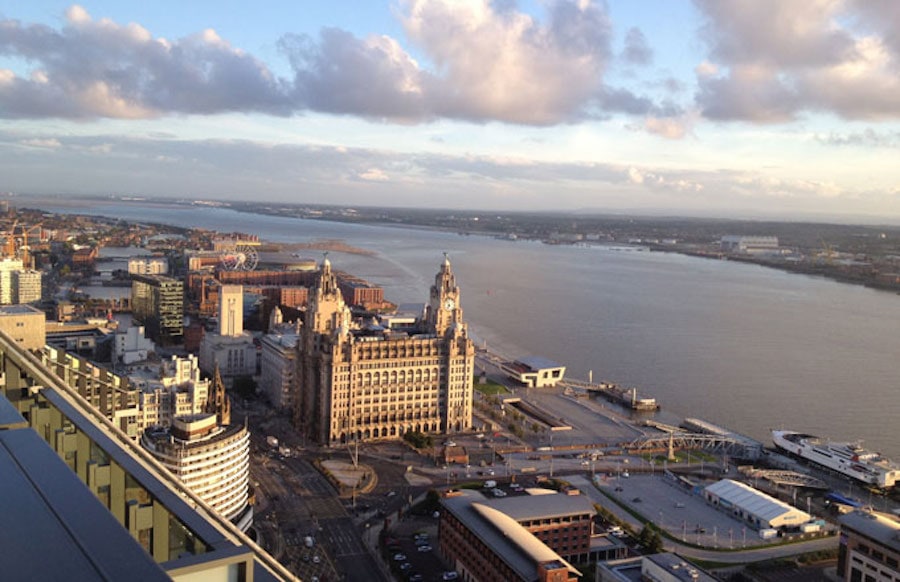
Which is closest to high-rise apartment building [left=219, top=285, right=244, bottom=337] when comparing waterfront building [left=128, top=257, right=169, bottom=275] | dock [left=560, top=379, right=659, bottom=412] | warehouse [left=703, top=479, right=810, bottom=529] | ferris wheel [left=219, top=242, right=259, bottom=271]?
dock [left=560, top=379, right=659, bottom=412]

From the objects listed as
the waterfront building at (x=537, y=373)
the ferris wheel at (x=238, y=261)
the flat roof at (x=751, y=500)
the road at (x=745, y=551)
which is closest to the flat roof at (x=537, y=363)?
the waterfront building at (x=537, y=373)

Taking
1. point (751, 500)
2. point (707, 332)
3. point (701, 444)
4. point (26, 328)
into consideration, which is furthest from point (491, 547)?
point (707, 332)

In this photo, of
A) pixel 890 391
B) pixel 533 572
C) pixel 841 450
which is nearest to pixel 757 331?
pixel 890 391

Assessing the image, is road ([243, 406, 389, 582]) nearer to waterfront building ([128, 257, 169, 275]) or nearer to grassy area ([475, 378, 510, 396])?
grassy area ([475, 378, 510, 396])

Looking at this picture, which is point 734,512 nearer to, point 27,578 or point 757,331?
point 27,578

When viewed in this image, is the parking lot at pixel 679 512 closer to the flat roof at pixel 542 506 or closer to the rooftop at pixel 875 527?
the rooftop at pixel 875 527

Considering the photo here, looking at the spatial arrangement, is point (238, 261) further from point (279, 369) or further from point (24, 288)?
point (279, 369)
